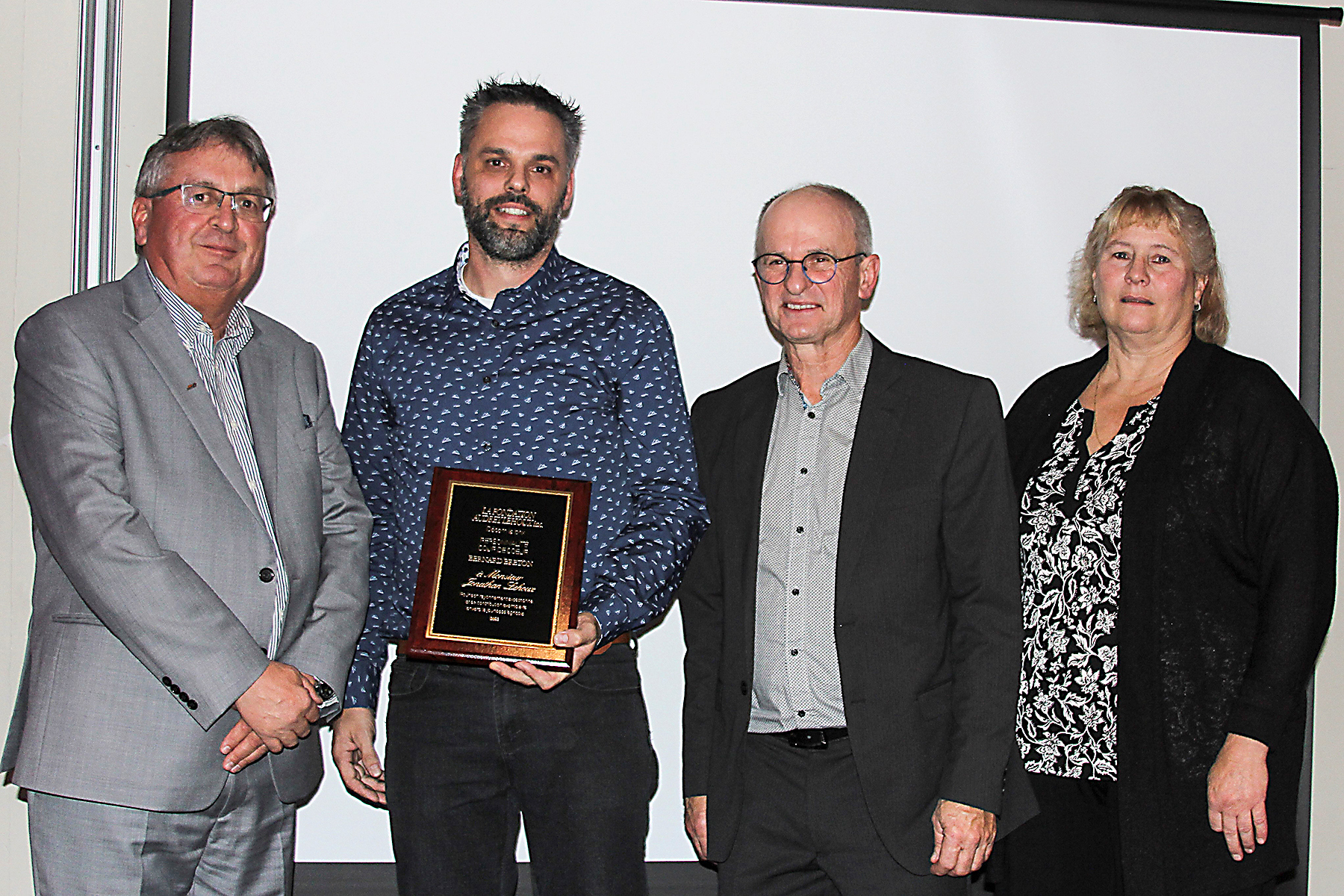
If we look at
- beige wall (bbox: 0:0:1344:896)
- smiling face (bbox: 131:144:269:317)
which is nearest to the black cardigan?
smiling face (bbox: 131:144:269:317)

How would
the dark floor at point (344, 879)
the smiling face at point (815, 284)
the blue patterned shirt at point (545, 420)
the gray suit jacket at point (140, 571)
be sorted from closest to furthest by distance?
the gray suit jacket at point (140, 571) < the blue patterned shirt at point (545, 420) < the smiling face at point (815, 284) < the dark floor at point (344, 879)

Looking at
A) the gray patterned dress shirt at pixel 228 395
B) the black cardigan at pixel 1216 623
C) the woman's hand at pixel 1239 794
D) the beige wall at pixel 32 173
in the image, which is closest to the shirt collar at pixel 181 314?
the gray patterned dress shirt at pixel 228 395

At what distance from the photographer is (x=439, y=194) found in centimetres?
304

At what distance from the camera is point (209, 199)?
2246 millimetres

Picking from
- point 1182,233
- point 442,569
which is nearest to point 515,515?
point 442,569

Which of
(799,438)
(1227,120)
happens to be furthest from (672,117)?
(1227,120)

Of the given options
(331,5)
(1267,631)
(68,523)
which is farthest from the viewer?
(331,5)

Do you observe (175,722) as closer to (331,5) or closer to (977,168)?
(331,5)

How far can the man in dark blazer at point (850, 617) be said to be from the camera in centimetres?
217

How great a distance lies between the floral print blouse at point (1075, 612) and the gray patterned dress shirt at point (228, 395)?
1.53 metres

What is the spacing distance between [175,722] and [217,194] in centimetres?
105

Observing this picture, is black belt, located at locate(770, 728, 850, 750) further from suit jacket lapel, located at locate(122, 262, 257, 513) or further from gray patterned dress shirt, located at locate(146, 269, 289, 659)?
suit jacket lapel, located at locate(122, 262, 257, 513)

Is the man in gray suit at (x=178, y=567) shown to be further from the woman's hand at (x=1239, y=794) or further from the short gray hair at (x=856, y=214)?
the woman's hand at (x=1239, y=794)

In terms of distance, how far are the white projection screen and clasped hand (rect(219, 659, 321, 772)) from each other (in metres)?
0.92
